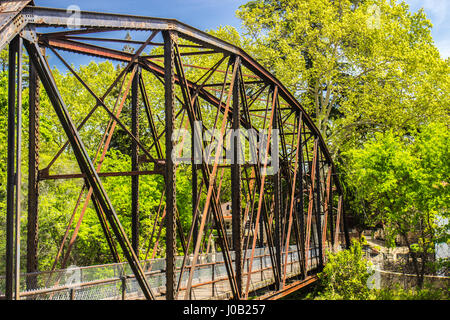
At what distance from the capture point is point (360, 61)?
1087 inches

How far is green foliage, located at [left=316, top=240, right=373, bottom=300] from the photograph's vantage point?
61.1 ft

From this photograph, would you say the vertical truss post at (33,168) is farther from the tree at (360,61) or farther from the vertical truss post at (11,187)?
the tree at (360,61)

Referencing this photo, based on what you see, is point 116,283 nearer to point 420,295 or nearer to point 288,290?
point 288,290

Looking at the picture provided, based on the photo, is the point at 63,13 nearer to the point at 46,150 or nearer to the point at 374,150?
the point at 374,150

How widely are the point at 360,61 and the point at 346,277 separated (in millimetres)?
13744

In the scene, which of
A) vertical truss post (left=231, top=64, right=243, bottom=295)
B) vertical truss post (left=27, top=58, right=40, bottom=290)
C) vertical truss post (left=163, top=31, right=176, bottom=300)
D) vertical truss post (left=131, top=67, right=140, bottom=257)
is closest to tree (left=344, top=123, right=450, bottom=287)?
vertical truss post (left=231, top=64, right=243, bottom=295)

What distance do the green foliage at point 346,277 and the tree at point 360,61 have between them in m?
10.4

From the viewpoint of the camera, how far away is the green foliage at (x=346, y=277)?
18.6 metres

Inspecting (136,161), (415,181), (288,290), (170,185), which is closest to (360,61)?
(415,181)

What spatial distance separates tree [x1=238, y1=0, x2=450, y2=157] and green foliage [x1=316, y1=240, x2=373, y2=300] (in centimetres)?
1038

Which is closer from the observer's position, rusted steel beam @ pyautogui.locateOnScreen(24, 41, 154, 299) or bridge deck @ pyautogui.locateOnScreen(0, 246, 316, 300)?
rusted steel beam @ pyautogui.locateOnScreen(24, 41, 154, 299)

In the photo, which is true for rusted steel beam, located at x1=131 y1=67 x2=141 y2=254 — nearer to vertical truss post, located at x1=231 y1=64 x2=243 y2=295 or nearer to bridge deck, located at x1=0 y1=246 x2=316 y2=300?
bridge deck, located at x1=0 y1=246 x2=316 y2=300

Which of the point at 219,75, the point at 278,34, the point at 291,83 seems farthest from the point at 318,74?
the point at 219,75

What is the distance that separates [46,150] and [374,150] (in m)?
20.2
